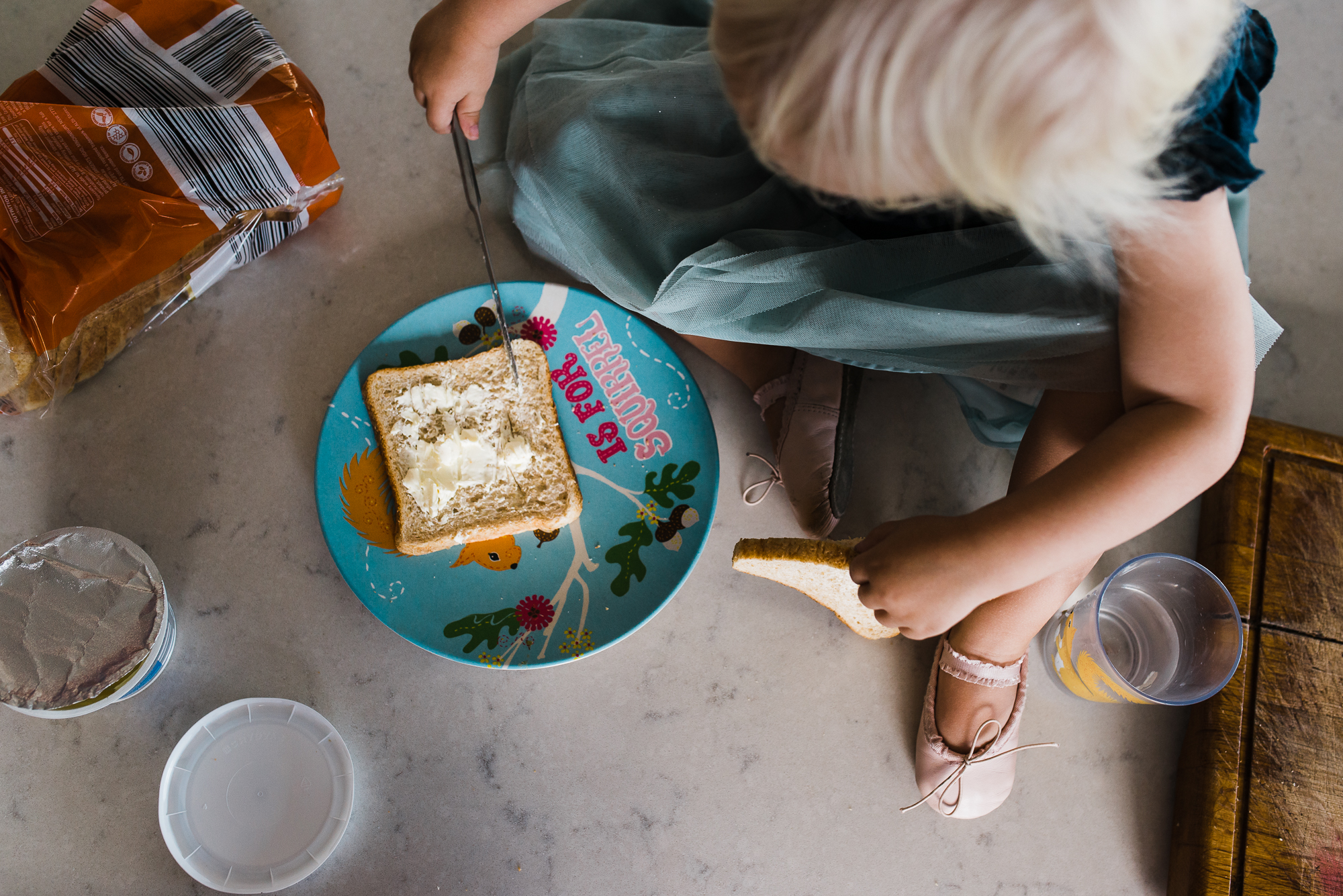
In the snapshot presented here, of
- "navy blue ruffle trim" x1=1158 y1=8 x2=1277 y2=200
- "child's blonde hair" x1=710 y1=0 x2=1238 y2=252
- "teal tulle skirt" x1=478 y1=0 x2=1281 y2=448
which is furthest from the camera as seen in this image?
"teal tulle skirt" x1=478 y1=0 x2=1281 y2=448

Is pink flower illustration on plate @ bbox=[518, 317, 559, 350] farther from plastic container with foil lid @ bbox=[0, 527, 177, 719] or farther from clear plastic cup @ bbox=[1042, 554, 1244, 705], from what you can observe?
clear plastic cup @ bbox=[1042, 554, 1244, 705]

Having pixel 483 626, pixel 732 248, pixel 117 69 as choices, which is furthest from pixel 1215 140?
pixel 117 69

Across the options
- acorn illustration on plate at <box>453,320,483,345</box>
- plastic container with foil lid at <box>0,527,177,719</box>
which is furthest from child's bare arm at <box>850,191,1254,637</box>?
plastic container with foil lid at <box>0,527,177,719</box>

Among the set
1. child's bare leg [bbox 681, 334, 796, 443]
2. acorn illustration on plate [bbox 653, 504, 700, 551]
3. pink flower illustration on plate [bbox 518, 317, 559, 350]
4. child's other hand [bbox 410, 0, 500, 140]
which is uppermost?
child's other hand [bbox 410, 0, 500, 140]

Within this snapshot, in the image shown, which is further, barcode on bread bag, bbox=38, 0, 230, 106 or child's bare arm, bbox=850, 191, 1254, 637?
barcode on bread bag, bbox=38, 0, 230, 106

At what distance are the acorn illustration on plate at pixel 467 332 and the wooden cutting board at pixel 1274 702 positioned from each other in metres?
0.79

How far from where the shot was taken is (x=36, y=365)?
789 mm

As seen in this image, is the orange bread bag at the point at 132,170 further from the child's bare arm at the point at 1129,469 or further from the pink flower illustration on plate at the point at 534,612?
the child's bare arm at the point at 1129,469

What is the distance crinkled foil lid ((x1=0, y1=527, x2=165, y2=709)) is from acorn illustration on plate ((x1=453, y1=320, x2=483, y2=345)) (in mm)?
363

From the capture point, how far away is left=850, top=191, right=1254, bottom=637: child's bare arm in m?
0.61

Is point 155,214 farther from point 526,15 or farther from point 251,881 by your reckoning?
point 251,881

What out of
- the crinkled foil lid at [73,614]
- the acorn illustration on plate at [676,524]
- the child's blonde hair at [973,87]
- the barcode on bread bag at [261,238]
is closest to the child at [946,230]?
the child's blonde hair at [973,87]

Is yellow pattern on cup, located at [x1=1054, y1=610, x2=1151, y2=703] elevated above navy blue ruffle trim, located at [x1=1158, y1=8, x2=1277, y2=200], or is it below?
below

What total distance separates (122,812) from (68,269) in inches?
20.6
